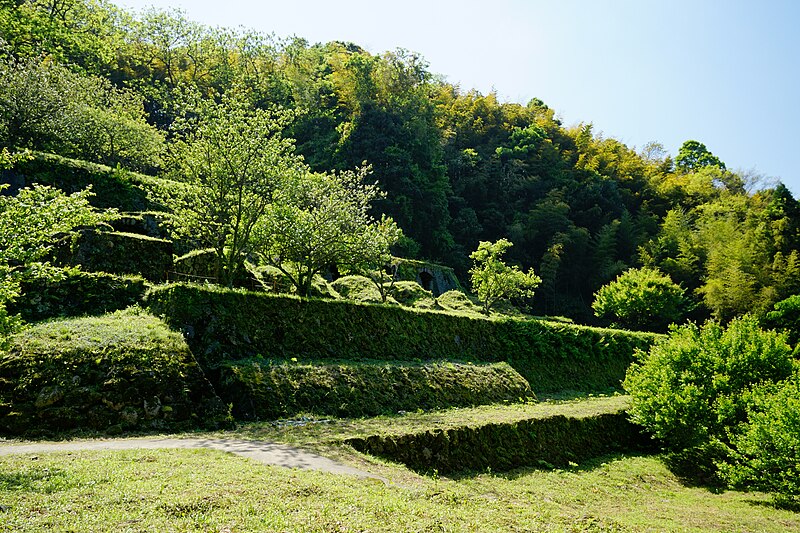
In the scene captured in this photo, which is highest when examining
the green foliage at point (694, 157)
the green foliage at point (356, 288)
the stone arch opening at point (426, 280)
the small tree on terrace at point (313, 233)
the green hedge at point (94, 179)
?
the green foliage at point (694, 157)

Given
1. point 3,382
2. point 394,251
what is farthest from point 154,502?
point 394,251

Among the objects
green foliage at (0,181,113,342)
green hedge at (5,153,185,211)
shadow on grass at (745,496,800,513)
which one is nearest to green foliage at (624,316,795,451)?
shadow on grass at (745,496,800,513)

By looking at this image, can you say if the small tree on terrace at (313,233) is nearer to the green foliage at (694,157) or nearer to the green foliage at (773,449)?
the green foliage at (773,449)

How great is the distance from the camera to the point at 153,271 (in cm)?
1866

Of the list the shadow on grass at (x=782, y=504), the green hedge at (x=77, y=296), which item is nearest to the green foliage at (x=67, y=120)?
the green hedge at (x=77, y=296)

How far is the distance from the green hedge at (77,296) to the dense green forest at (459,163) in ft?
60.3

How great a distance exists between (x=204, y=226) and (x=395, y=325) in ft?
26.6

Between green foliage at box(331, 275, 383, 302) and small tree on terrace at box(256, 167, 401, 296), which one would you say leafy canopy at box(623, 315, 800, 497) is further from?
green foliage at box(331, 275, 383, 302)

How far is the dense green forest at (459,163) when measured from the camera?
3978 cm

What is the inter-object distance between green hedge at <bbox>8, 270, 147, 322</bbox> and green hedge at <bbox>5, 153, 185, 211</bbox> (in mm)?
9675

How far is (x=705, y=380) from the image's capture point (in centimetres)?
1456

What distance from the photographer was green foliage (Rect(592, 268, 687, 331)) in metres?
40.3

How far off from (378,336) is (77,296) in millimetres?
9952

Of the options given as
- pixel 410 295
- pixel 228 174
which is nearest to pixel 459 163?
pixel 410 295
